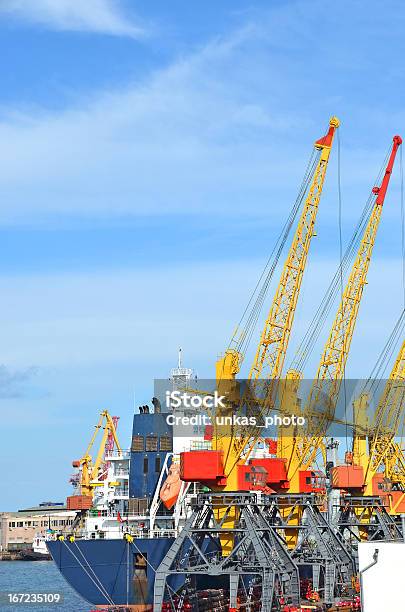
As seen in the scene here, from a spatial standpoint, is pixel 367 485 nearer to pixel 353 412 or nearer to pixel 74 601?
pixel 353 412

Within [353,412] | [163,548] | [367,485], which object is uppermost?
[353,412]

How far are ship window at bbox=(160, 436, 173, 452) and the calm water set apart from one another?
1552 centimetres

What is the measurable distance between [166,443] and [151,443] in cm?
119

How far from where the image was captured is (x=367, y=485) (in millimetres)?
77312

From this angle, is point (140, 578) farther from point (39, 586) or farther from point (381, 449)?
point (39, 586)

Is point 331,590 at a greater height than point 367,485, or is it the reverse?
point 367,485

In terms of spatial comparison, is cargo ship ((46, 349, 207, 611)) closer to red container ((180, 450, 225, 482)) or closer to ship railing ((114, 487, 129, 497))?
ship railing ((114, 487, 129, 497))

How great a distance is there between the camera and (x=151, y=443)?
72.9 meters

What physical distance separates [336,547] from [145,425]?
55.4 ft

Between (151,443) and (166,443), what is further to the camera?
(166,443)

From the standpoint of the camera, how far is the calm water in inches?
3142

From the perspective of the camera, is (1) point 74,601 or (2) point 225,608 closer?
(2) point 225,608

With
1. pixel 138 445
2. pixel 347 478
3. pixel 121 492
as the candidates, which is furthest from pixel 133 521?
pixel 347 478

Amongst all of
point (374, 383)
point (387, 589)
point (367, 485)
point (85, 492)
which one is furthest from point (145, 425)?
point (387, 589)
